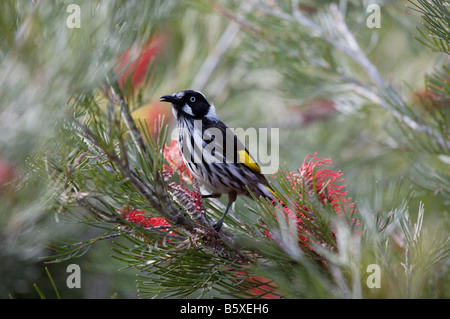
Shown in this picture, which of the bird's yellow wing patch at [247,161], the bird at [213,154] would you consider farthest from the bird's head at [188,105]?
the bird's yellow wing patch at [247,161]

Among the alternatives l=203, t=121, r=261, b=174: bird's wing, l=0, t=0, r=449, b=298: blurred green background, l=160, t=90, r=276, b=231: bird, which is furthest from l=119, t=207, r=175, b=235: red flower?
l=203, t=121, r=261, b=174: bird's wing

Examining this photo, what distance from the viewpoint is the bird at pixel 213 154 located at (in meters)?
2.10

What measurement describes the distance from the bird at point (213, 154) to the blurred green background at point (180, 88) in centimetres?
19

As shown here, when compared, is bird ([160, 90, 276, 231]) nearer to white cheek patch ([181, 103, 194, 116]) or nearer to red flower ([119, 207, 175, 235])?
white cheek patch ([181, 103, 194, 116])

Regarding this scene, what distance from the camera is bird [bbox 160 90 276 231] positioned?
210cm

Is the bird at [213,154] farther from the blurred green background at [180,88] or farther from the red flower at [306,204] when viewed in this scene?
the red flower at [306,204]

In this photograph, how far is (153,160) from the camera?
3.51 feet

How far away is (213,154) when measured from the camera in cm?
218

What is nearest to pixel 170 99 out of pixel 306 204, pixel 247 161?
pixel 247 161

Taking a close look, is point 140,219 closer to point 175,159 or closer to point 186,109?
point 175,159

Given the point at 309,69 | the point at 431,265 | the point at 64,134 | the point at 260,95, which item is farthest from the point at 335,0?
the point at 64,134

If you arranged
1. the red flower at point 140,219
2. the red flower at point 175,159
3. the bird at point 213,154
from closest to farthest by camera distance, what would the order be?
the red flower at point 140,219 < the red flower at point 175,159 < the bird at point 213,154

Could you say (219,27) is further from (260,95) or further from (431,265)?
(431,265)

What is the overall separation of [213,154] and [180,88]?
105 centimetres
